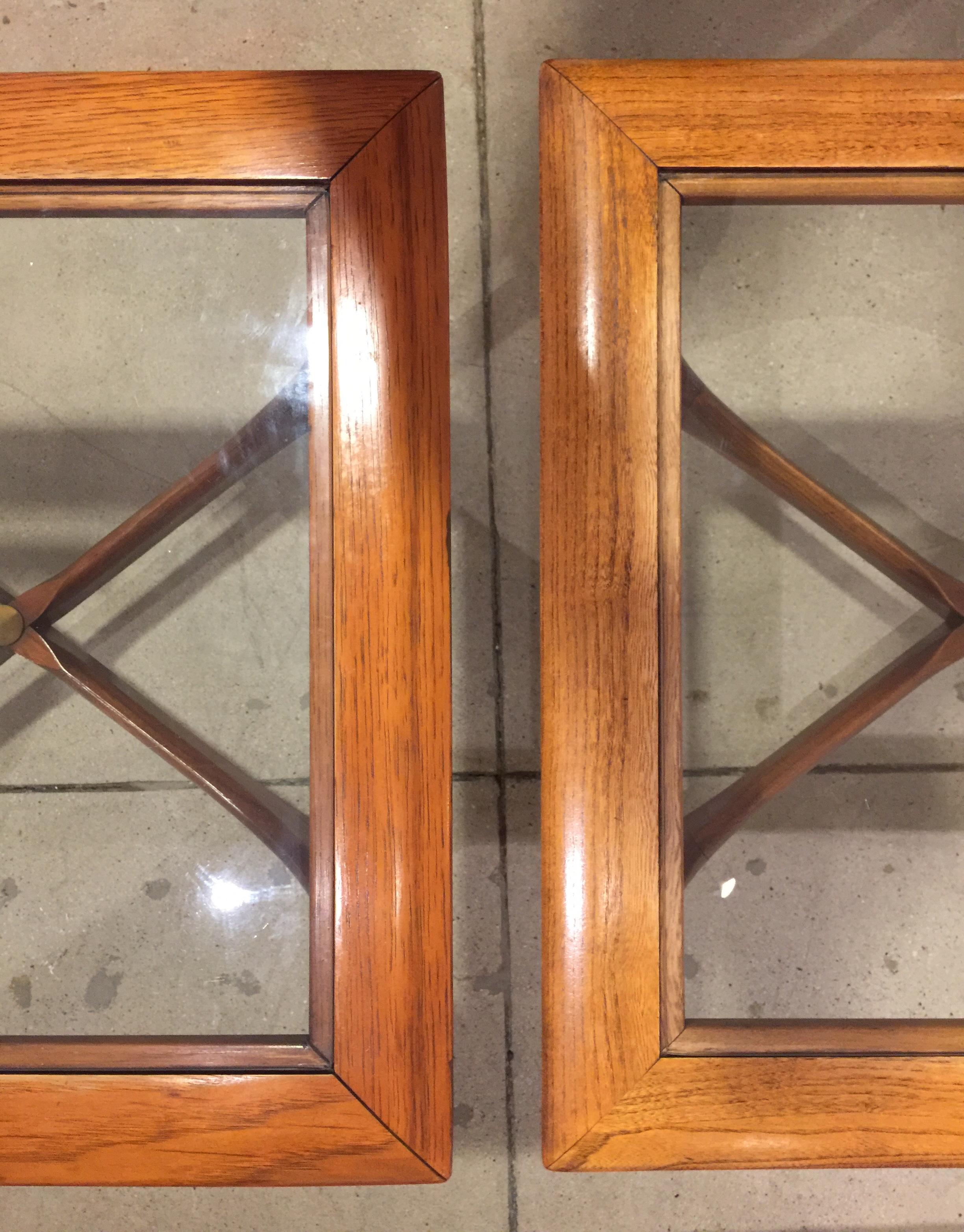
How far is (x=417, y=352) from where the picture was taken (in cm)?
48

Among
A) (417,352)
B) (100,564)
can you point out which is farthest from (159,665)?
(417,352)

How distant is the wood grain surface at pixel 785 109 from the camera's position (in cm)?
49

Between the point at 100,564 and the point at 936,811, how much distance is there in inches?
20.8

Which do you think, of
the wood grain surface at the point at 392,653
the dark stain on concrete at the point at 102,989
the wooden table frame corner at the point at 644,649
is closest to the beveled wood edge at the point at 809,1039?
the wooden table frame corner at the point at 644,649

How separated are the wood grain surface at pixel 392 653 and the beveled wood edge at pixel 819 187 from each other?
0.14 meters

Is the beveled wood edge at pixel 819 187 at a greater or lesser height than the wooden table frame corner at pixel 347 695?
greater

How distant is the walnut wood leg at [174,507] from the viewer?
50 centimetres

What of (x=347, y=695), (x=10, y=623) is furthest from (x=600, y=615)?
(x=10, y=623)

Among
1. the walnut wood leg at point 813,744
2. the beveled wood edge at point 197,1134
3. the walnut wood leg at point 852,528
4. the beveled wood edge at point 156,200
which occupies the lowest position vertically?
the beveled wood edge at point 197,1134

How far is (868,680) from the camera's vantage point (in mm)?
544

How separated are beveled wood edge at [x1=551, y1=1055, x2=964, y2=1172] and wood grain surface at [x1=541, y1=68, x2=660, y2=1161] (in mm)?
16

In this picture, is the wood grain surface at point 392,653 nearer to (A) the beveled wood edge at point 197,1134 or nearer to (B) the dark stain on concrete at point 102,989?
(A) the beveled wood edge at point 197,1134

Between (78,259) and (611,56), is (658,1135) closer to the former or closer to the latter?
(78,259)

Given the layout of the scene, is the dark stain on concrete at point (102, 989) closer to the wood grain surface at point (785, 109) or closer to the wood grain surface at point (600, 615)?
the wood grain surface at point (600, 615)
